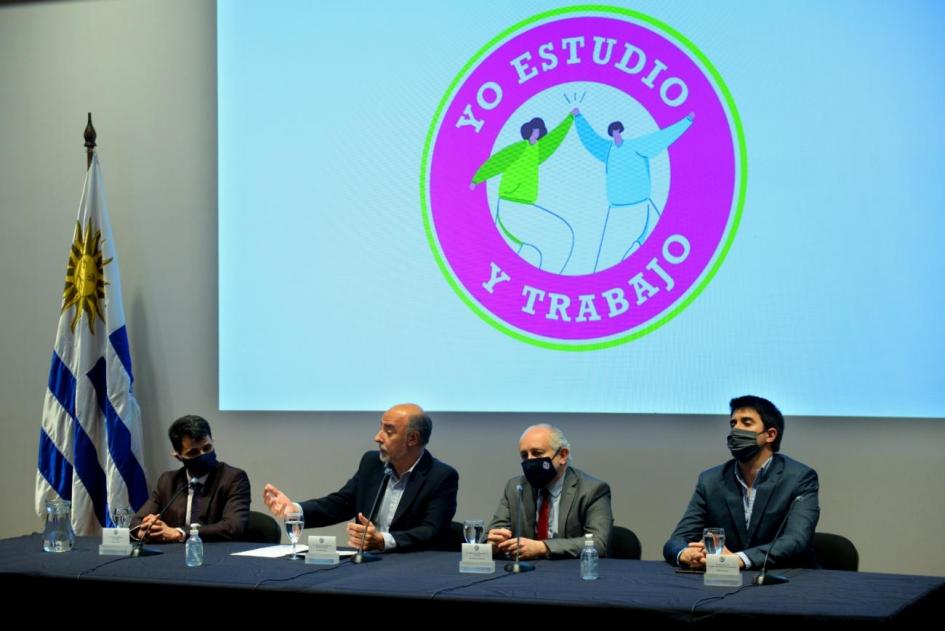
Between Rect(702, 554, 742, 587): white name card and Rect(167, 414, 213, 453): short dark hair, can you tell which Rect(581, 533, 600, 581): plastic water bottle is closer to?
Rect(702, 554, 742, 587): white name card

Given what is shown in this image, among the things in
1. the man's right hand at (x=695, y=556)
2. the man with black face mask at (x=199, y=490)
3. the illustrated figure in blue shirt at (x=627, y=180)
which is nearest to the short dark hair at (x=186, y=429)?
the man with black face mask at (x=199, y=490)

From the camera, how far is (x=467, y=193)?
19.3ft

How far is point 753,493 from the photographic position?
15.0 ft

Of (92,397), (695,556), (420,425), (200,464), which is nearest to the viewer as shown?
(695,556)

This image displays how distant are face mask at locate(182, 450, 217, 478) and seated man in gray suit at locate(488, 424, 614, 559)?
1.28 metres

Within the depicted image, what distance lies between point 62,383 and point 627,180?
10.2 ft

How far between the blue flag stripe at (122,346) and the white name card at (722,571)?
11.9 feet

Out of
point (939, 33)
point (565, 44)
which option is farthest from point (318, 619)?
point (939, 33)

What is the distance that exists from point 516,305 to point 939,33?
223 centimetres

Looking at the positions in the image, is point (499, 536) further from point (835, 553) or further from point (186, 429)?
point (186, 429)

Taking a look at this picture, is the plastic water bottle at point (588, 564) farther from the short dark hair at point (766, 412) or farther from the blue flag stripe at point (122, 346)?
the blue flag stripe at point (122, 346)

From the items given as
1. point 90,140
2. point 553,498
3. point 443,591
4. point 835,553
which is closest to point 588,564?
point 443,591

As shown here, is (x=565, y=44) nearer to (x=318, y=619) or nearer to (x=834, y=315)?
(x=834, y=315)

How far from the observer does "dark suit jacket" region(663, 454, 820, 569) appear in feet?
13.9
